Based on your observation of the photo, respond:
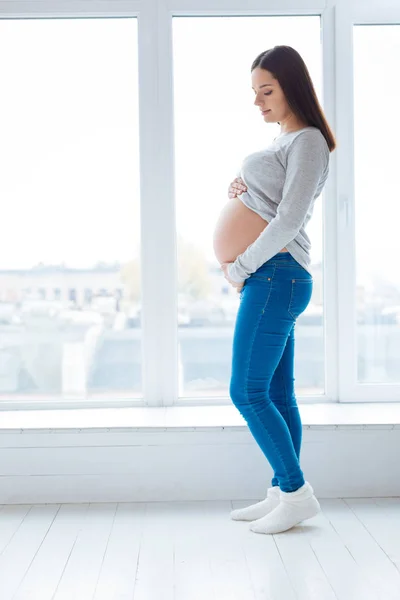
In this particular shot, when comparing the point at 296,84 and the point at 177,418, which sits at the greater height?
the point at 296,84

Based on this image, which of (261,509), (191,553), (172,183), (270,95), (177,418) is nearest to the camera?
(191,553)

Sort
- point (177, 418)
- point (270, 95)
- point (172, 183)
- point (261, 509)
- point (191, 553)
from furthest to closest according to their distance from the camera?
point (172, 183) < point (177, 418) < point (261, 509) < point (270, 95) < point (191, 553)

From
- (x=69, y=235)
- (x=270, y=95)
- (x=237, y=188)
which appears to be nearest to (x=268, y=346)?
(x=237, y=188)

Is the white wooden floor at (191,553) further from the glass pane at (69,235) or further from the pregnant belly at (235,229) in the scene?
the pregnant belly at (235,229)

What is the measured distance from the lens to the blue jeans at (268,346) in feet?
6.66

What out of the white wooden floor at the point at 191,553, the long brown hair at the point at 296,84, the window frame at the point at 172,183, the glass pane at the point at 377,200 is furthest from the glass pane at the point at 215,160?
the long brown hair at the point at 296,84

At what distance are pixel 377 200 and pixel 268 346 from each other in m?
1.09

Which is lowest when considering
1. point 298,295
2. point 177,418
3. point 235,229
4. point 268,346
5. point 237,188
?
point 177,418

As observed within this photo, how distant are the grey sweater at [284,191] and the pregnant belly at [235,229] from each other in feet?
0.09

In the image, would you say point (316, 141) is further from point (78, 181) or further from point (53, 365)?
point (53, 365)

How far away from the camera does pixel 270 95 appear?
209 cm

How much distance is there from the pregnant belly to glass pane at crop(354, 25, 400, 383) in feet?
2.89

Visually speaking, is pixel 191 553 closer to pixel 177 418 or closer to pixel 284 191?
pixel 177 418

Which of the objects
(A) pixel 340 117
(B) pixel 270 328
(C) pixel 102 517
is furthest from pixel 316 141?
(C) pixel 102 517
